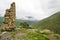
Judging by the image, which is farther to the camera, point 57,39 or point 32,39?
point 57,39

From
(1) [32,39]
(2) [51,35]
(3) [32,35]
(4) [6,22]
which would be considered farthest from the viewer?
(4) [6,22]

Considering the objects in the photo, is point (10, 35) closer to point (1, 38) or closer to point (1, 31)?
point (1, 38)

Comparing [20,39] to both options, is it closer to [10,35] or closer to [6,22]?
[10,35]

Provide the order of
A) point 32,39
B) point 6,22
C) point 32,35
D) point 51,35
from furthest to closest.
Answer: point 6,22, point 51,35, point 32,35, point 32,39

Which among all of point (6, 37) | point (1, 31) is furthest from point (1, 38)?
point (1, 31)

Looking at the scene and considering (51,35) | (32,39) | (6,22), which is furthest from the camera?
(6,22)

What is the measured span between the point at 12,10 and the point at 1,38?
12.3 metres

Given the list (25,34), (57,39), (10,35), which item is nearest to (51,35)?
(57,39)

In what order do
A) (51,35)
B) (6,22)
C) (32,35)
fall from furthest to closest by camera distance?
(6,22), (51,35), (32,35)

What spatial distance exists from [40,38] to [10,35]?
8893 millimetres

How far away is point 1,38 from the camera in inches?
2098

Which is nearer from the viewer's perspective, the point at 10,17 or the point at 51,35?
the point at 51,35

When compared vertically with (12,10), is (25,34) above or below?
below

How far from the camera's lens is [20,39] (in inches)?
1954
